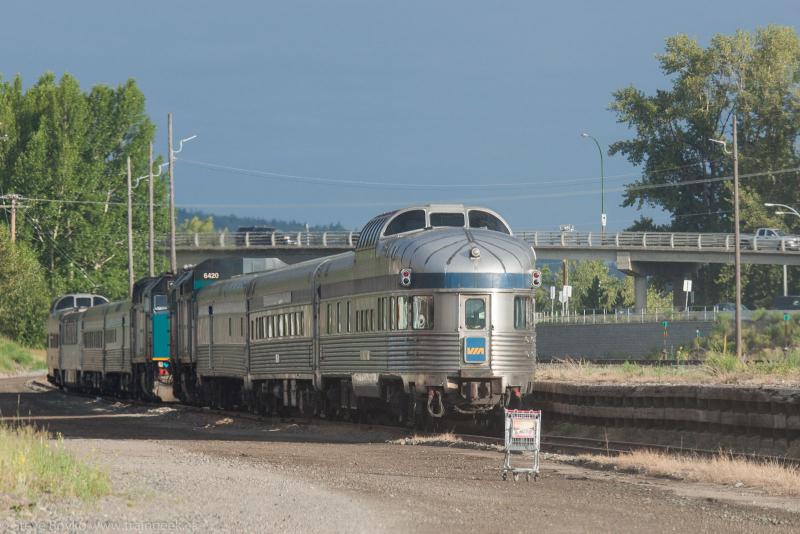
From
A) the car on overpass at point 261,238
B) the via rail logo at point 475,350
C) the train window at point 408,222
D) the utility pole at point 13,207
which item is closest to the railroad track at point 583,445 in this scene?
the via rail logo at point 475,350

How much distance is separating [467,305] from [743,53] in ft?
314

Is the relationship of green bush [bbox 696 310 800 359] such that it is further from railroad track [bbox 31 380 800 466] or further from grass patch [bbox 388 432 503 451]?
grass patch [bbox 388 432 503 451]

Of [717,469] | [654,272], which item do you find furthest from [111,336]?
[654,272]

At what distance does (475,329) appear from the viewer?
26.6 meters

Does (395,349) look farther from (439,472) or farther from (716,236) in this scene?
(716,236)

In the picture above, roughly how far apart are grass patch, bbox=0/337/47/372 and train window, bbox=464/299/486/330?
201ft

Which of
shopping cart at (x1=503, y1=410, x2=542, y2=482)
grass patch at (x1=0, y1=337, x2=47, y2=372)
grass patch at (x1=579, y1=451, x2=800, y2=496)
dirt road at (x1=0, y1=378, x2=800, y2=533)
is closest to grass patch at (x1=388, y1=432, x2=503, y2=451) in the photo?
dirt road at (x1=0, y1=378, x2=800, y2=533)

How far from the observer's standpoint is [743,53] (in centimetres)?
11712

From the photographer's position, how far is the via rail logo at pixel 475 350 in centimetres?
2647

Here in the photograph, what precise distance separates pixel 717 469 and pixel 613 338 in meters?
76.7

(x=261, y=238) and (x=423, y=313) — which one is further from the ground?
(x=261, y=238)

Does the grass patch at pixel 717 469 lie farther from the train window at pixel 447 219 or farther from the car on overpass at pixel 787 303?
the car on overpass at pixel 787 303

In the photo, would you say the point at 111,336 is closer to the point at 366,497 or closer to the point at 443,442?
the point at 443,442

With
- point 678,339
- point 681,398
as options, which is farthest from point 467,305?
point 678,339
